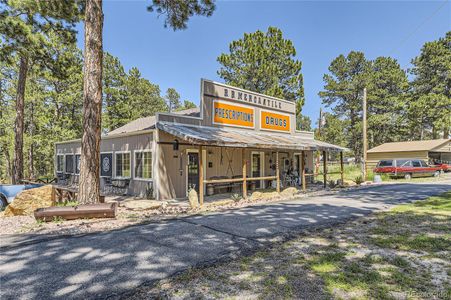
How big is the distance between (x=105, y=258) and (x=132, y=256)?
394 mm

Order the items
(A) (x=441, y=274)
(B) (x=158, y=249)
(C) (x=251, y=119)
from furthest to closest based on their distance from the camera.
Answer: (C) (x=251, y=119), (B) (x=158, y=249), (A) (x=441, y=274)

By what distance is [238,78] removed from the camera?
26.6 metres

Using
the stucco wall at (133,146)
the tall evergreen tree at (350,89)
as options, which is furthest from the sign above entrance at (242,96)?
the tall evergreen tree at (350,89)

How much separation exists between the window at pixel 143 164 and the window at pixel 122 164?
87 cm

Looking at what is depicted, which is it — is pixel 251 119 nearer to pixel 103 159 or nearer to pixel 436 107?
pixel 103 159

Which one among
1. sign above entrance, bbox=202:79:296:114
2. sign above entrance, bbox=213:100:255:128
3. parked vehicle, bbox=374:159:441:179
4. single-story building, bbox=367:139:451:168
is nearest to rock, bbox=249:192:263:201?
sign above entrance, bbox=213:100:255:128

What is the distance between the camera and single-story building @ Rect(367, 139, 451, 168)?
27.1m

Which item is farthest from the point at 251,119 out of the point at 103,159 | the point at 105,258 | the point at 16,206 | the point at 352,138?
the point at 352,138

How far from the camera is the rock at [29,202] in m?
7.86

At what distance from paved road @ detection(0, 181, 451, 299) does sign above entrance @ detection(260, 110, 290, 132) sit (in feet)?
31.8

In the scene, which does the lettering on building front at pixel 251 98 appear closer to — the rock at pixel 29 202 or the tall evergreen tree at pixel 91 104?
the tall evergreen tree at pixel 91 104

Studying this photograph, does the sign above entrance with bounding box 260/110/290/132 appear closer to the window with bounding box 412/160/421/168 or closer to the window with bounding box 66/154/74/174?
the window with bounding box 412/160/421/168

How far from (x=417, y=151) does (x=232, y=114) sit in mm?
23682

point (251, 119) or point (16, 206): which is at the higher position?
point (251, 119)
